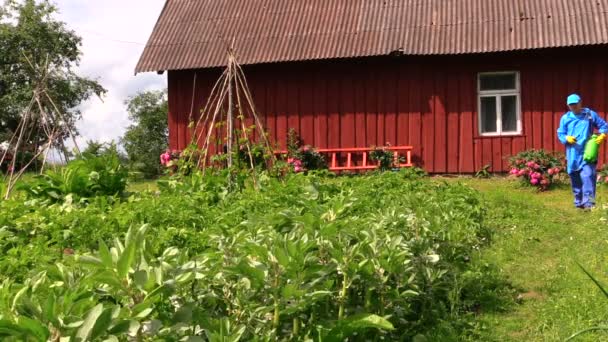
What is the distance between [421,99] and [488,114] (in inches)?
50.3

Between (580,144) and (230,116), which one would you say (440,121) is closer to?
(580,144)

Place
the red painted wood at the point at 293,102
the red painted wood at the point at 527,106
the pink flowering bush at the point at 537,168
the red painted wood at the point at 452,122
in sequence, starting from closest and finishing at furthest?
the pink flowering bush at the point at 537,168
the red painted wood at the point at 527,106
the red painted wood at the point at 452,122
the red painted wood at the point at 293,102

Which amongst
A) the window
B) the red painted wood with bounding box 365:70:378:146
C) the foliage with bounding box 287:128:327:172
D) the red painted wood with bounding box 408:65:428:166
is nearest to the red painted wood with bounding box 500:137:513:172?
the window

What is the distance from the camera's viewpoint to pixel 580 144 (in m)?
8.57

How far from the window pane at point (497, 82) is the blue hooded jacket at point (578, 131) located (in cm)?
423

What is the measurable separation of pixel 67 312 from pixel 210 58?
40.2 ft

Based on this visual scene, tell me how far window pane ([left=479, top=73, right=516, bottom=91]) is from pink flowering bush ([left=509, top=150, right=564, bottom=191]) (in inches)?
69.5

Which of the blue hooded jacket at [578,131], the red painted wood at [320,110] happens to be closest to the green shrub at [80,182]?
the blue hooded jacket at [578,131]

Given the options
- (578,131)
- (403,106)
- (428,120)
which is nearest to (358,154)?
(403,106)

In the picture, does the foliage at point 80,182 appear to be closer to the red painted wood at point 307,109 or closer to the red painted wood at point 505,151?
the red painted wood at point 307,109

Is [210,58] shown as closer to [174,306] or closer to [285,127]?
[285,127]

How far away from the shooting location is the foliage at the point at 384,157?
13.2m

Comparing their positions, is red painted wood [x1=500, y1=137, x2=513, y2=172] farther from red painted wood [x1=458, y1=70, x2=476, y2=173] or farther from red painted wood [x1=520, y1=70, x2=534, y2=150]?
red painted wood [x1=458, y1=70, x2=476, y2=173]

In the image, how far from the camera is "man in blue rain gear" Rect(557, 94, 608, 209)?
847cm
